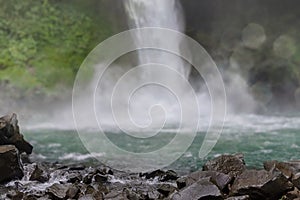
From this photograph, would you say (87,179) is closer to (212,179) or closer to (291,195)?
(212,179)

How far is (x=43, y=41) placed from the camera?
955 inches

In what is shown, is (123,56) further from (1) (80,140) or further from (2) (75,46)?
(1) (80,140)

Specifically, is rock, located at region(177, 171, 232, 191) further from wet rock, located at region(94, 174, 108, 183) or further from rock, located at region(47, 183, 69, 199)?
rock, located at region(47, 183, 69, 199)

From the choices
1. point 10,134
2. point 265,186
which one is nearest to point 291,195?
point 265,186

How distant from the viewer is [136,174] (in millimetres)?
8086

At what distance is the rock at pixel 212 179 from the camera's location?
238 inches

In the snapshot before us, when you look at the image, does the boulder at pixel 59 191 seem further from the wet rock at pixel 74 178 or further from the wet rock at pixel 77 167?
the wet rock at pixel 77 167

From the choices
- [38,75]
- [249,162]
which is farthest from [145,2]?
[249,162]

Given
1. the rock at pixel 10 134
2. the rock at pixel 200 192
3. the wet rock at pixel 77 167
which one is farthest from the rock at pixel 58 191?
the rock at pixel 10 134

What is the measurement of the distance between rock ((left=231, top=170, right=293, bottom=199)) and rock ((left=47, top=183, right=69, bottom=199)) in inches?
99.9

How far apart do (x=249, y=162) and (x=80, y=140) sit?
21.7 feet

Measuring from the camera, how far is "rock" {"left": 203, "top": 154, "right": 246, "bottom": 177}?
22.1 feet

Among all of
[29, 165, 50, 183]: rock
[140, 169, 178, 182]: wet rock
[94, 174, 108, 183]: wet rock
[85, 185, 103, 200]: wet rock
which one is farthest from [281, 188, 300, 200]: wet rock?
[29, 165, 50, 183]: rock

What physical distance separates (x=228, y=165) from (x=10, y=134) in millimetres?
5593
